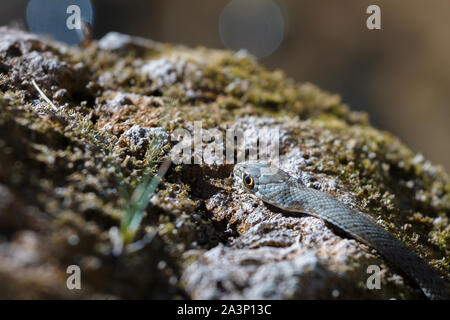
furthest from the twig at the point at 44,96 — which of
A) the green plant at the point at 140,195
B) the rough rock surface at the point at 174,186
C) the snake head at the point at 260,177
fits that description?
the snake head at the point at 260,177

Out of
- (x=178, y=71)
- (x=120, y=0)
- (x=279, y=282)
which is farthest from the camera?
(x=120, y=0)

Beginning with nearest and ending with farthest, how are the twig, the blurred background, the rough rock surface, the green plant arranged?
the rough rock surface < the green plant < the twig < the blurred background

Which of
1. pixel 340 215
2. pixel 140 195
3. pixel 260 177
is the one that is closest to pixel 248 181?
pixel 260 177

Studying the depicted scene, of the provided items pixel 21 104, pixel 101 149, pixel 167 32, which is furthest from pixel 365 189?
pixel 167 32

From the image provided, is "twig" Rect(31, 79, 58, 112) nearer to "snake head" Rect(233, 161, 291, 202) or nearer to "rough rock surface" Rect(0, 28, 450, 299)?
"rough rock surface" Rect(0, 28, 450, 299)

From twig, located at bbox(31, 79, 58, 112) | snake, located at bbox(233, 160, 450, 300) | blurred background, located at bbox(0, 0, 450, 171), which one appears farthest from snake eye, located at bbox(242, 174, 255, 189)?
blurred background, located at bbox(0, 0, 450, 171)

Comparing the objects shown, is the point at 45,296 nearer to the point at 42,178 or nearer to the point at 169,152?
the point at 42,178

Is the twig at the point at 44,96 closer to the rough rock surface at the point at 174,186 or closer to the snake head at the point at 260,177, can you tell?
the rough rock surface at the point at 174,186

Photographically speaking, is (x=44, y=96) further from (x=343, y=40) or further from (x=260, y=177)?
(x=343, y=40)
